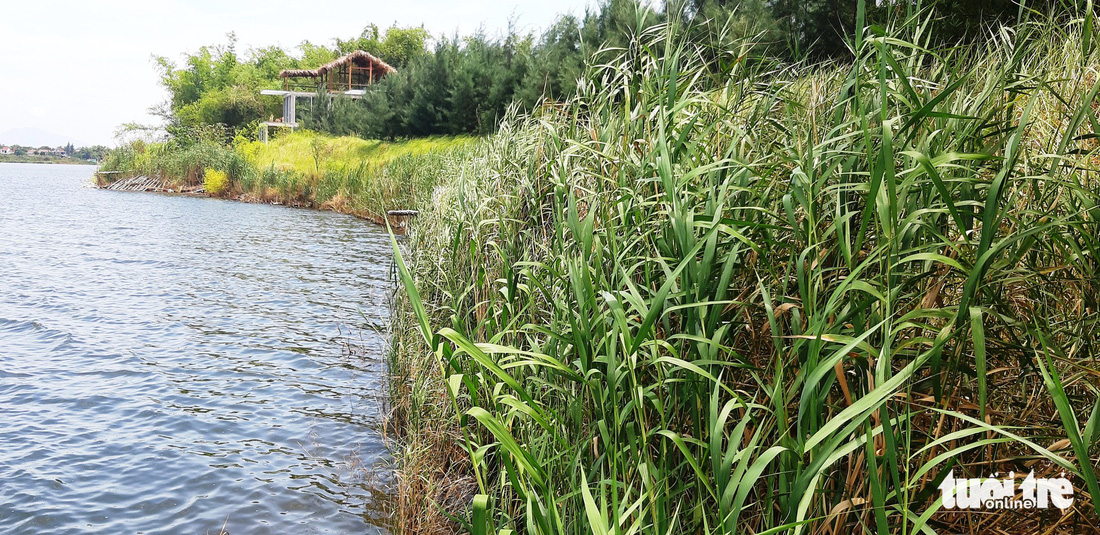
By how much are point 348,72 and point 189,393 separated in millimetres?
45609

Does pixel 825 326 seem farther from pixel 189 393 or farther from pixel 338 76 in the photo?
pixel 338 76

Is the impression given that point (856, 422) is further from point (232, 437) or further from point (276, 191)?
point (276, 191)

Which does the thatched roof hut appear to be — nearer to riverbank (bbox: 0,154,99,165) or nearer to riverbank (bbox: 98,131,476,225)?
riverbank (bbox: 98,131,476,225)

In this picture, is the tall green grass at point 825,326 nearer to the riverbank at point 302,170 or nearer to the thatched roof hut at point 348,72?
the riverbank at point 302,170

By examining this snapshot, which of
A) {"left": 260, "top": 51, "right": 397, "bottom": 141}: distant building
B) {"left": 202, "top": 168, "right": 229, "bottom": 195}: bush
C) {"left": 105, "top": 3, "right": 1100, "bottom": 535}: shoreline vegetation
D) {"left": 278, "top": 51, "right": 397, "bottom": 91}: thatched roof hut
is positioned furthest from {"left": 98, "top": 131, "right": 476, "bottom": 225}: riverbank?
{"left": 105, "top": 3, "right": 1100, "bottom": 535}: shoreline vegetation

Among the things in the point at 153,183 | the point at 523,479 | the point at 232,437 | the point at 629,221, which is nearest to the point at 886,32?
the point at 629,221

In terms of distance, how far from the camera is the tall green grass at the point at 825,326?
A: 2.02 m

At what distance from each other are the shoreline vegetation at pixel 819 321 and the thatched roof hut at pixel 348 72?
4534 cm

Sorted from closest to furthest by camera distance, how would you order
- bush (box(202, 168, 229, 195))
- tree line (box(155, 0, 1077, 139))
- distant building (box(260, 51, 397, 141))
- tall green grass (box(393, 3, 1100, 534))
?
tall green grass (box(393, 3, 1100, 534)) → tree line (box(155, 0, 1077, 139)) → bush (box(202, 168, 229, 195)) → distant building (box(260, 51, 397, 141))

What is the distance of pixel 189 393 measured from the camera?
20.6 feet

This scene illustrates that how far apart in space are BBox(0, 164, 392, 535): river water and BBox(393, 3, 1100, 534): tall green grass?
2.00 m

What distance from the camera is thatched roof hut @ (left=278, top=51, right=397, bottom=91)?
46.1 m

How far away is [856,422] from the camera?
1862 mm

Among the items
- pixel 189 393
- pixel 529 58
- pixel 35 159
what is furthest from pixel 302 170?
pixel 35 159
